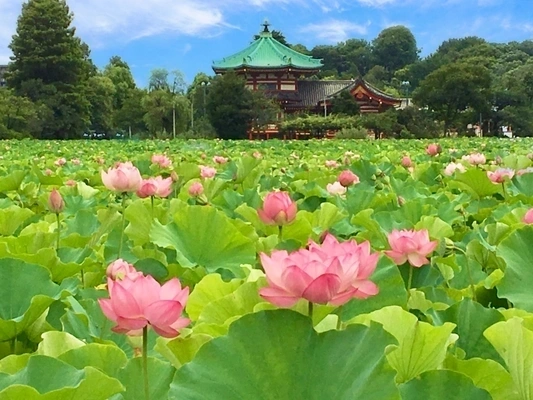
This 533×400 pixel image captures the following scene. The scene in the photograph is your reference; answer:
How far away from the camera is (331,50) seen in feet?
181

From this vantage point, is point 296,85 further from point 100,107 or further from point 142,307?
point 142,307

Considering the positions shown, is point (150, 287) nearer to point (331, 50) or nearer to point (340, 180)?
point (340, 180)

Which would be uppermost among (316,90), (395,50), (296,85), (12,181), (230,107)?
(395,50)

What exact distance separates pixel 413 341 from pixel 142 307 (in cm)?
20

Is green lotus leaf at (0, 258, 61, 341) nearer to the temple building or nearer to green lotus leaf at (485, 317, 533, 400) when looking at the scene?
green lotus leaf at (485, 317, 533, 400)

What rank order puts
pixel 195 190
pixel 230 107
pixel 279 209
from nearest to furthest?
pixel 279 209 < pixel 195 190 < pixel 230 107

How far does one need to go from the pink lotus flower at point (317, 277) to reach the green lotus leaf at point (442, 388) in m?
0.07

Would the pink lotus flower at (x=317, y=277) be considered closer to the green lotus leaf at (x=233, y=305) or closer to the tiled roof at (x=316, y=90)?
the green lotus leaf at (x=233, y=305)

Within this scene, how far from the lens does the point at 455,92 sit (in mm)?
23453

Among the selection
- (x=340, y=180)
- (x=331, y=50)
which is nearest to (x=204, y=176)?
(x=340, y=180)

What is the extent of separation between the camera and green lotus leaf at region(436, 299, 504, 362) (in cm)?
58

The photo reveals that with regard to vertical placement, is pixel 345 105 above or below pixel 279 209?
above

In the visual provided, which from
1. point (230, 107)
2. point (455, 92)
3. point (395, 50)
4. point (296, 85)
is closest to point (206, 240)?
point (230, 107)

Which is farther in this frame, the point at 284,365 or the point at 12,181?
the point at 12,181
